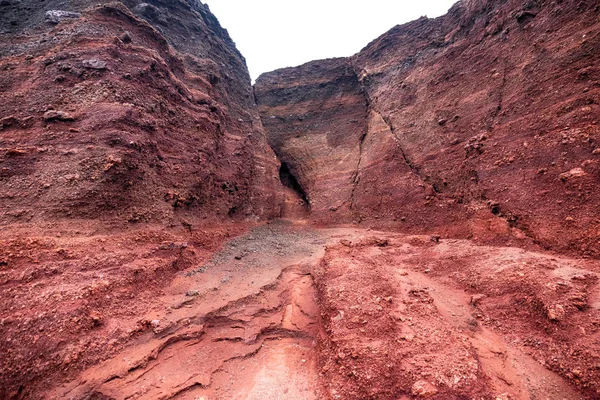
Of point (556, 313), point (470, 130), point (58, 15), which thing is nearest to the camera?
point (556, 313)

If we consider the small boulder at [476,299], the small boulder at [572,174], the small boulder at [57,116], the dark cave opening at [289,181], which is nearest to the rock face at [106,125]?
the small boulder at [57,116]

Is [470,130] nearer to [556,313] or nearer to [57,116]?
[556,313]

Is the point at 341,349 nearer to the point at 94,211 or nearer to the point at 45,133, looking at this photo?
the point at 94,211

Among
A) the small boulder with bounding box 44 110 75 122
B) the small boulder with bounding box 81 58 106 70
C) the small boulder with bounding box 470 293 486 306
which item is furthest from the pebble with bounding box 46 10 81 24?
the small boulder with bounding box 470 293 486 306

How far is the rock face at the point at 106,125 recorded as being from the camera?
7.48 m

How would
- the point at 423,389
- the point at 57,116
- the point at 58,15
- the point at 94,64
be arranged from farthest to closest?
1. the point at 58,15
2. the point at 94,64
3. the point at 57,116
4. the point at 423,389

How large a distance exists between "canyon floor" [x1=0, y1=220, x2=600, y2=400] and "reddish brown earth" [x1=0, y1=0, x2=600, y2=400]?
38mm

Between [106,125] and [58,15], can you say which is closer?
[106,125]

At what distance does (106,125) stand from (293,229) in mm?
10195

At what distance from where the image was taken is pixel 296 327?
6.07 metres

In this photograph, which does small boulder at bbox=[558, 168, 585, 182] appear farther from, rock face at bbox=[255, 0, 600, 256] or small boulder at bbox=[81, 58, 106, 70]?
small boulder at bbox=[81, 58, 106, 70]

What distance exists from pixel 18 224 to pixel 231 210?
8145mm

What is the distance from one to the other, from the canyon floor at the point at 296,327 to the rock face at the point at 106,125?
1705 mm

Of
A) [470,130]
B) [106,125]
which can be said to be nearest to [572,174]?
[470,130]
